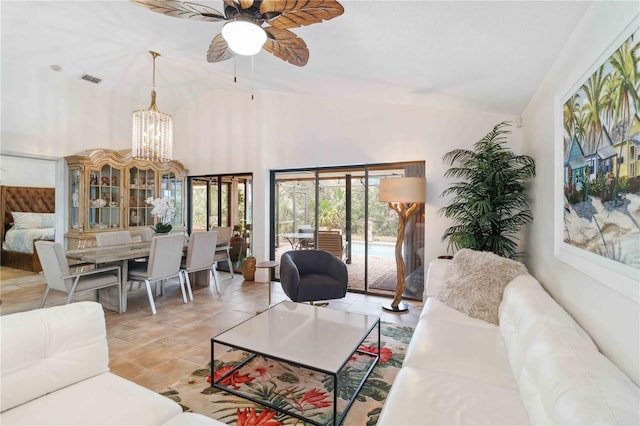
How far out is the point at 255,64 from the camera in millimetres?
3252

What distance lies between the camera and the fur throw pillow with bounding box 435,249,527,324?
235cm

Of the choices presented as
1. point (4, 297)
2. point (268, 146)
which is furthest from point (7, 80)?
point (268, 146)

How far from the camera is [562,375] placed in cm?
109

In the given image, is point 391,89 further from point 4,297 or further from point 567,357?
point 4,297

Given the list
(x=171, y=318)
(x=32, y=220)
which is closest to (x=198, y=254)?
(x=171, y=318)

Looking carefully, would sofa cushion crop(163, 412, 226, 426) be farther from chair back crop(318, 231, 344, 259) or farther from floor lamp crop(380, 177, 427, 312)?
chair back crop(318, 231, 344, 259)

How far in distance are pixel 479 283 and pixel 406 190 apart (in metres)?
1.47

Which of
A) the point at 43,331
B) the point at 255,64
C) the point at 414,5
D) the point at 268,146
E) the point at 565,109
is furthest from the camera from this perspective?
the point at 268,146

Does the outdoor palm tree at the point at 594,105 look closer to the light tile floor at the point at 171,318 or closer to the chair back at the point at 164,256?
the light tile floor at the point at 171,318

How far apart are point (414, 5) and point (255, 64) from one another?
2076 mm

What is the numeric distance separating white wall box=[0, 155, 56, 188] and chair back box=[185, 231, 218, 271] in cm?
437

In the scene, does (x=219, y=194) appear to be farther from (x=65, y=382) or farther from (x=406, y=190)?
(x=65, y=382)

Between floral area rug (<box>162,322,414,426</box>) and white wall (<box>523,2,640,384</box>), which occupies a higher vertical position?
white wall (<box>523,2,640,384</box>)

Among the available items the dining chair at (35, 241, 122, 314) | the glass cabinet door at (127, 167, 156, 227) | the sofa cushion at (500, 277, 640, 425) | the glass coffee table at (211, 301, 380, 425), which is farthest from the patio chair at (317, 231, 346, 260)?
the glass cabinet door at (127, 167, 156, 227)
